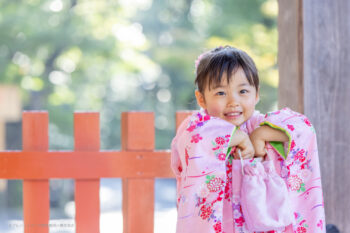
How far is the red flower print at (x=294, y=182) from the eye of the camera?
1.51m

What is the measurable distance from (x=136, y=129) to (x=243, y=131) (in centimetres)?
66

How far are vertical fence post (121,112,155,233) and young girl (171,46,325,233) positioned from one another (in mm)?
477

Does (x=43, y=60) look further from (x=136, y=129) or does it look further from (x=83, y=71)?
(x=136, y=129)

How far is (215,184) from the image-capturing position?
140 centimetres

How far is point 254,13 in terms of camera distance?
28.8 feet

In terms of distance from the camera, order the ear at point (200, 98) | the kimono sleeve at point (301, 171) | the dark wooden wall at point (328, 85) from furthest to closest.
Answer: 1. the dark wooden wall at point (328, 85)
2. the ear at point (200, 98)
3. the kimono sleeve at point (301, 171)

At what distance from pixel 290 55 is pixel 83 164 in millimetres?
1057

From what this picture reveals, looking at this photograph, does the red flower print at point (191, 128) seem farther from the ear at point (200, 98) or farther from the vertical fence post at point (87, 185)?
the vertical fence post at point (87, 185)

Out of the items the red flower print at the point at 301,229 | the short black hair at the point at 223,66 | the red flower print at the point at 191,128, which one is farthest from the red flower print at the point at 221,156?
the red flower print at the point at 301,229

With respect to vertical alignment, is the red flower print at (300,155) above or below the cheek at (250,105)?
below

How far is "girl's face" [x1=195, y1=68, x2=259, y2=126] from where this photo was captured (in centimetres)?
151

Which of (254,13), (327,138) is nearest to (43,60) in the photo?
(254,13)

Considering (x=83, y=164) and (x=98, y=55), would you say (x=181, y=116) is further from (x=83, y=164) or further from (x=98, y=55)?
(x=98, y=55)

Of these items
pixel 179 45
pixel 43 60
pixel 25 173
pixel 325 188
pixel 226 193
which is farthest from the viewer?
pixel 179 45
